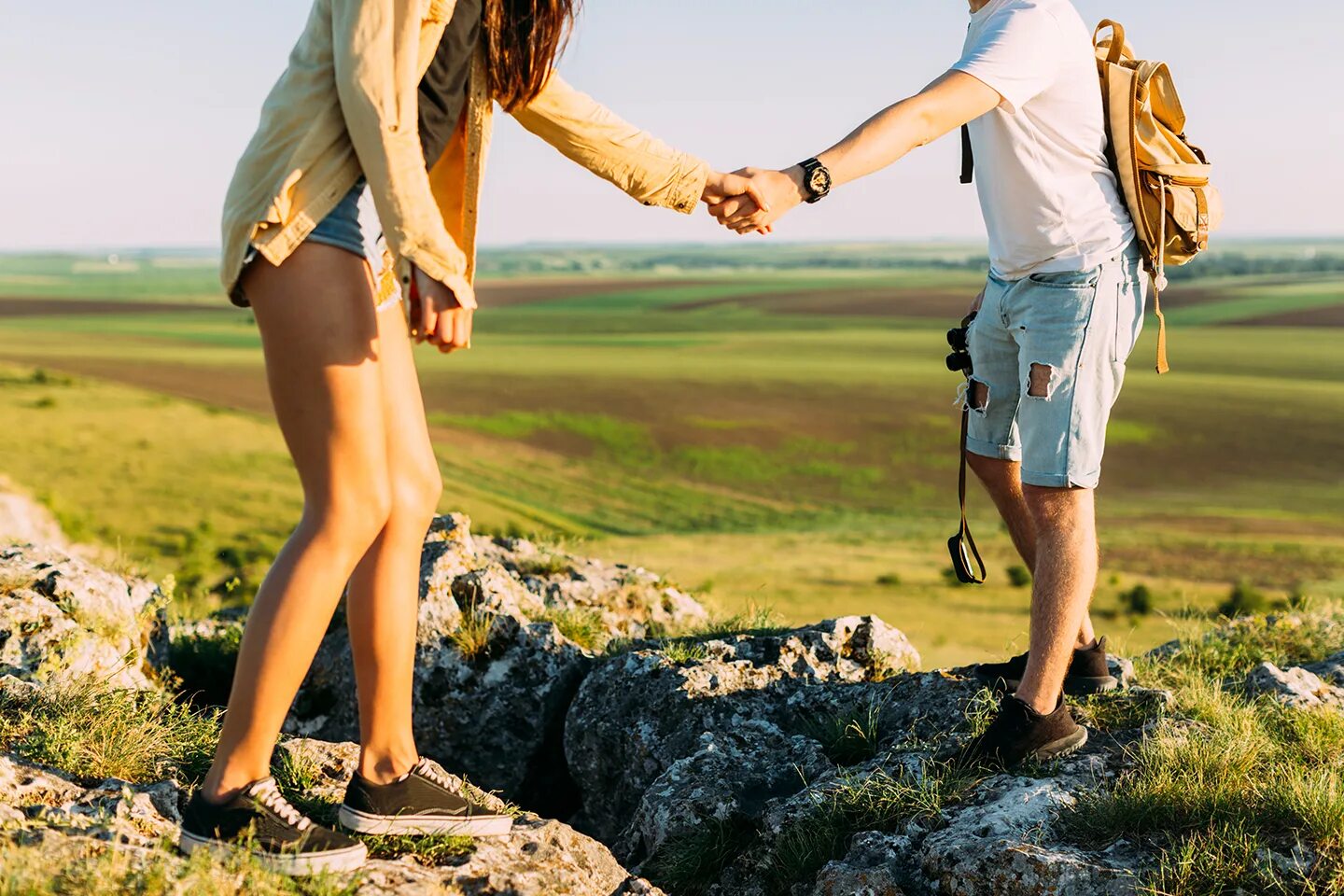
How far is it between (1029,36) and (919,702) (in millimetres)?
2369

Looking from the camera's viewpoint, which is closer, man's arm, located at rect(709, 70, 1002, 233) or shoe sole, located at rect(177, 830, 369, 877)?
shoe sole, located at rect(177, 830, 369, 877)

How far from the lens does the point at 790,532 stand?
24.3 m

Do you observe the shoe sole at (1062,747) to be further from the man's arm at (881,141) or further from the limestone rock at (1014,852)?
the man's arm at (881,141)

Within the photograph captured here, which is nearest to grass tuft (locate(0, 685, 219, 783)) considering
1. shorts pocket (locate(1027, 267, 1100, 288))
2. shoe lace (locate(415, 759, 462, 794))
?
shoe lace (locate(415, 759, 462, 794))

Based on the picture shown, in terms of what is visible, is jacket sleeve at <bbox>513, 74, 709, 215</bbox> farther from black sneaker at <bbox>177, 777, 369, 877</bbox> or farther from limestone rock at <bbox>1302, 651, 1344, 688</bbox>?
limestone rock at <bbox>1302, 651, 1344, 688</bbox>

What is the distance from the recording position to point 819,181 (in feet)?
12.9

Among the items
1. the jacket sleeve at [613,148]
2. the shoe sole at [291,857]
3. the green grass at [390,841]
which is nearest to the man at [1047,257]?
the jacket sleeve at [613,148]

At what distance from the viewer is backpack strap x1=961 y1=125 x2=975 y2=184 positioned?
435 centimetres

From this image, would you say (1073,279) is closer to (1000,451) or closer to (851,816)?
(1000,451)

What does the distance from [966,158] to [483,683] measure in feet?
10.1

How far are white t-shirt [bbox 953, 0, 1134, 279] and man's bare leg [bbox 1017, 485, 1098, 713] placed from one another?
775 mm

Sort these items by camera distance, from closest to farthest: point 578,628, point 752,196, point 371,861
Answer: point 371,861
point 752,196
point 578,628

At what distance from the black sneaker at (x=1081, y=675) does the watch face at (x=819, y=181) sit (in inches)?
74.3

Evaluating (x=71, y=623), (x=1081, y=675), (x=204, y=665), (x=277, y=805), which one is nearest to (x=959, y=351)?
(x=1081, y=675)
